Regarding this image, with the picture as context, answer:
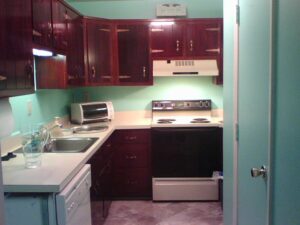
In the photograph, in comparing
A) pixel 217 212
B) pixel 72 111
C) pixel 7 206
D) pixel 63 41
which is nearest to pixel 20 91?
pixel 7 206

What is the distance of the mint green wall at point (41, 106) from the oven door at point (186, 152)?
1.11 meters

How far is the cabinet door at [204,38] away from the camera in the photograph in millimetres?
3684

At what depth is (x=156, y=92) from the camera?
412 cm

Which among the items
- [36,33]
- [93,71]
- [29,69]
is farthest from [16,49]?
[93,71]

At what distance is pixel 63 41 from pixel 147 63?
1.27 metres

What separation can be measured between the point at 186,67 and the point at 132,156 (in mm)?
1245

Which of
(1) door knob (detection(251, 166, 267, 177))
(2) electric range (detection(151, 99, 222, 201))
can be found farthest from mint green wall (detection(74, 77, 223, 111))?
(1) door knob (detection(251, 166, 267, 177))

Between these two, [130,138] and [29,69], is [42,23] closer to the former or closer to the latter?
[29,69]

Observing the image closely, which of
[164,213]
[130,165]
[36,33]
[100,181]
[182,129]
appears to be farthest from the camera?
[130,165]

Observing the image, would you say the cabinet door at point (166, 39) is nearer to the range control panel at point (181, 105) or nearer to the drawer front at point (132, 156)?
the range control panel at point (181, 105)

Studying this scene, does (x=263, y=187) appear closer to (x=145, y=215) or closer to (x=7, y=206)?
(x=7, y=206)

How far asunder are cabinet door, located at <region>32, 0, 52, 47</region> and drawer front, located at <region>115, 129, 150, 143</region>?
1.49 metres

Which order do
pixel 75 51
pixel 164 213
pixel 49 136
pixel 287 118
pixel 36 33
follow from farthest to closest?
pixel 164 213
pixel 75 51
pixel 49 136
pixel 36 33
pixel 287 118

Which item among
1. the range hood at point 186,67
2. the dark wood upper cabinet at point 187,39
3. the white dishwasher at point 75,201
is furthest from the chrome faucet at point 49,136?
the dark wood upper cabinet at point 187,39
